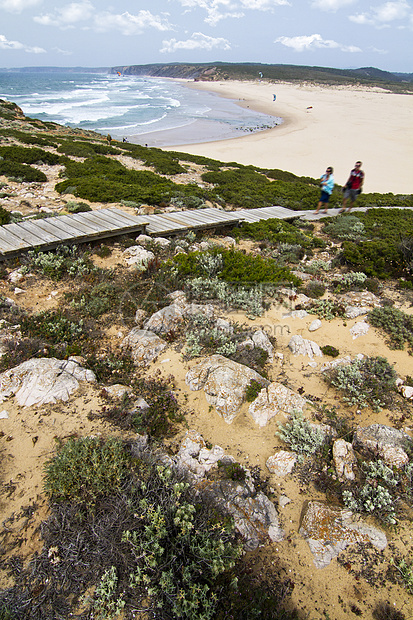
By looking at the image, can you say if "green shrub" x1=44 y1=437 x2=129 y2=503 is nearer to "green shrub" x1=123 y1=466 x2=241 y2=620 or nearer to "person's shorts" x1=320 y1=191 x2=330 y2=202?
"green shrub" x1=123 y1=466 x2=241 y2=620

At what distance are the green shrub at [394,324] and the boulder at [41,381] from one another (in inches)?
214

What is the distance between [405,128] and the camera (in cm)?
4006

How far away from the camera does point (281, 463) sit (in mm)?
4145

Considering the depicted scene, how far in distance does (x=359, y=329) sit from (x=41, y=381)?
5753mm

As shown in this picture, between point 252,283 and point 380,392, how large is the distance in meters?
3.48

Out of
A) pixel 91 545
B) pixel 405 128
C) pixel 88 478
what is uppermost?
pixel 405 128

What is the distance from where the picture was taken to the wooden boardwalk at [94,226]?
7691 millimetres

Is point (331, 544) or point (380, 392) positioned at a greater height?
point (380, 392)

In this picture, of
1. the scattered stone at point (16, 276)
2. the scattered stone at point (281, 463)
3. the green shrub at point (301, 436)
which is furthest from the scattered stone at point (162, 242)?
the scattered stone at point (281, 463)

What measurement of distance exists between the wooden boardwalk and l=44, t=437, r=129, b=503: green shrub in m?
5.54

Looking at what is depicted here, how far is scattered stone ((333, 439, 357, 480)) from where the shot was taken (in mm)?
3986

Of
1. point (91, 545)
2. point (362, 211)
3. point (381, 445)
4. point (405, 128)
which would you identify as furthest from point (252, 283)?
point (405, 128)

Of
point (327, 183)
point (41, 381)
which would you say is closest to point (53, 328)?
point (41, 381)

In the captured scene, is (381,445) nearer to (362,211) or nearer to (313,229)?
(313,229)
